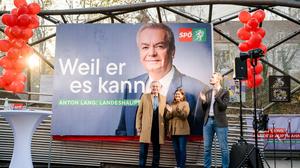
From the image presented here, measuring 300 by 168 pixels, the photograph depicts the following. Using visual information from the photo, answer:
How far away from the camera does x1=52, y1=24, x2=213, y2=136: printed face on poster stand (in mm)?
6172

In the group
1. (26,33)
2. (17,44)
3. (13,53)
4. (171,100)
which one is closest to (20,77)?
(13,53)

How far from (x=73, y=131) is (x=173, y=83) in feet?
6.32

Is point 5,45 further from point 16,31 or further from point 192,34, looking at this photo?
point 192,34

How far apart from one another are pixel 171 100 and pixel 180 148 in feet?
2.83

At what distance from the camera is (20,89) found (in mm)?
7227

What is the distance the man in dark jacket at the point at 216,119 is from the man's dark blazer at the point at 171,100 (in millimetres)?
509

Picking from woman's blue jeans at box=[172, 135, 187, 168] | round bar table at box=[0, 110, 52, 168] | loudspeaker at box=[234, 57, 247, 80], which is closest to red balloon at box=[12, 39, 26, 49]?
round bar table at box=[0, 110, 52, 168]

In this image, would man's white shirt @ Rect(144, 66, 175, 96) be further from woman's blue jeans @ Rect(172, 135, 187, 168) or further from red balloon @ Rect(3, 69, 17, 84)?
red balloon @ Rect(3, 69, 17, 84)

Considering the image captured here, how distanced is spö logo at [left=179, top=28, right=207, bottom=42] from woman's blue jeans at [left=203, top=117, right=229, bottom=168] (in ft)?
5.25

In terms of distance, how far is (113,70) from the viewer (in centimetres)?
635

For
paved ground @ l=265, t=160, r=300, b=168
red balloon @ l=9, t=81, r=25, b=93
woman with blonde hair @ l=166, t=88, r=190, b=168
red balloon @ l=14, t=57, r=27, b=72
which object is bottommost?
paved ground @ l=265, t=160, r=300, b=168

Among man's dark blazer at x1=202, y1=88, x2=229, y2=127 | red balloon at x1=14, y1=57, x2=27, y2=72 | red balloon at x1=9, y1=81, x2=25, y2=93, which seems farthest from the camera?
red balloon at x1=14, y1=57, x2=27, y2=72

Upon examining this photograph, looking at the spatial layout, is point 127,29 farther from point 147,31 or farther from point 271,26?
point 271,26

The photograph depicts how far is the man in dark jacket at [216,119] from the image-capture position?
17.4 feet
